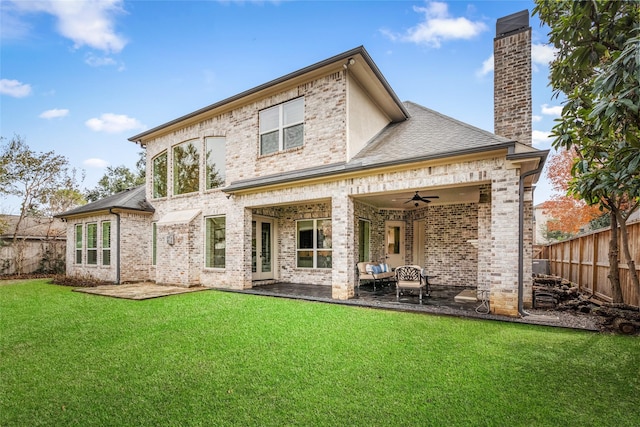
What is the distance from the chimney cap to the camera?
8.25m

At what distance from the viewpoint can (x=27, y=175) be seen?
1645 cm

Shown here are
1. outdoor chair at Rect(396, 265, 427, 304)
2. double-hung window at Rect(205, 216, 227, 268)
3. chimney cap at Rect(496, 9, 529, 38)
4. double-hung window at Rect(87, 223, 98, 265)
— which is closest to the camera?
outdoor chair at Rect(396, 265, 427, 304)

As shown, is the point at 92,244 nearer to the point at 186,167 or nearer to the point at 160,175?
the point at 160,175

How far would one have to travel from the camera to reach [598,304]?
7559mm

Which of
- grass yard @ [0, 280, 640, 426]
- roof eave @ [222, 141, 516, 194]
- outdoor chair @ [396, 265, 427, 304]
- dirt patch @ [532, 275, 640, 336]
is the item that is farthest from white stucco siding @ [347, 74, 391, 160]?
dirt patch @ [532, 275, 640, 336]

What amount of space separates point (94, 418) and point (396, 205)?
11.0 metres

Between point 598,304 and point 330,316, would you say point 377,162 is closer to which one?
point 330,316

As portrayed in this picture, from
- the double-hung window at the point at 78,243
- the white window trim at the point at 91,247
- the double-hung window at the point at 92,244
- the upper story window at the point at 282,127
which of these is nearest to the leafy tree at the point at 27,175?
the double-hung window at the point at 78,243

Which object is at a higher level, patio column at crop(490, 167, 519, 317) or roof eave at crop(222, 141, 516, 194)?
roof eave at crop(222, 141, 516, 194)

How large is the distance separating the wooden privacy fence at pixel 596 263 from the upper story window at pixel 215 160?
461 inches

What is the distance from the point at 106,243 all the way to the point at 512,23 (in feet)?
54.9

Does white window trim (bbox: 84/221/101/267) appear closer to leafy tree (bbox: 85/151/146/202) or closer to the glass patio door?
the glass patio door

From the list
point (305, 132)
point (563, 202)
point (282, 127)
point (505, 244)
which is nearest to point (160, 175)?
point (282, 127)

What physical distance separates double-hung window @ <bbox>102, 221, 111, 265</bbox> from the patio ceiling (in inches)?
430
